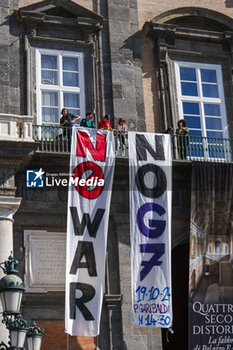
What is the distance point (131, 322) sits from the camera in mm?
15969

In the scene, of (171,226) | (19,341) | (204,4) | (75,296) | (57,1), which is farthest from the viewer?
(204,4)

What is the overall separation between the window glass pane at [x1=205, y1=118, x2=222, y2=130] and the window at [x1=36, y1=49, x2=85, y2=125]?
10.3ft

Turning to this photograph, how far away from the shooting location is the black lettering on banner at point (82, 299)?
Answer: 583 inches

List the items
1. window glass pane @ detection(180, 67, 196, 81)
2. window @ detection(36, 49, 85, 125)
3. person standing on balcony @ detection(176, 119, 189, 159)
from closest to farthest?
person standing on balcony @ detection(176, 119, 189, 159), window @ detection(36, 49, 85, 125), window glass pane @ detection(180, 67, 196, 81)

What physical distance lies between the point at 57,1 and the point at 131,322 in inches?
311

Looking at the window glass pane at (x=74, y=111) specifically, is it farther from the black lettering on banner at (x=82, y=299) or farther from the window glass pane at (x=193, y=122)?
the black lettering on banner at (x=82, y=299)

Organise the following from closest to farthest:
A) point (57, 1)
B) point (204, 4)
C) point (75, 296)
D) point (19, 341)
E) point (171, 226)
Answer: point (19, 341) < point (75, 296) < point (171, 226) < point (57, 1) < point (204, 4)

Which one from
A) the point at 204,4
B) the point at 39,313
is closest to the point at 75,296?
the point at 39,313

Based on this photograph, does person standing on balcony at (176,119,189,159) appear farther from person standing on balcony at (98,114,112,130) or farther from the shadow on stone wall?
the shadow on stone wall

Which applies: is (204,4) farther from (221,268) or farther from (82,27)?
(221,268)

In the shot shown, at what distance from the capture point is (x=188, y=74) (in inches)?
763

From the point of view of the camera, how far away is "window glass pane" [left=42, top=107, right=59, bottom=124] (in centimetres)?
1791

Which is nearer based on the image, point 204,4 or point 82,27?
point 82,27

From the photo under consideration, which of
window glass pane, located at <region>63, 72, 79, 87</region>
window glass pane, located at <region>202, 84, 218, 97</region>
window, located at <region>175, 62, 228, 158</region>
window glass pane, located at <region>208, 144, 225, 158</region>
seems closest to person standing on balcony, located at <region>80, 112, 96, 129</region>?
window glass pane, located at <region>63, 72, 79, 87</region>
